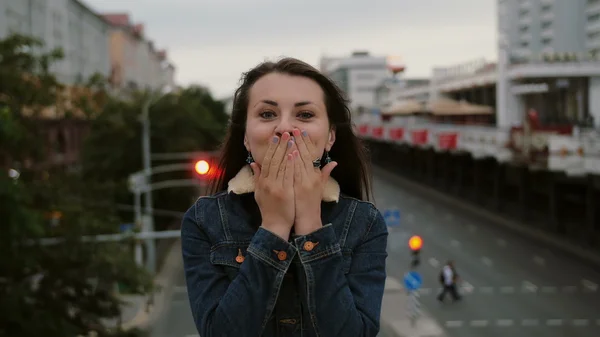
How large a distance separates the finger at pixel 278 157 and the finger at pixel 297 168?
0.04 metres

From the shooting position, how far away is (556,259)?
36.6 metres

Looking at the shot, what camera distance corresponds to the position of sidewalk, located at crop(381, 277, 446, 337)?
24.2m

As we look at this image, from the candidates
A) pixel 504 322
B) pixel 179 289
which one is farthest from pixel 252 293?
pixel 179 289

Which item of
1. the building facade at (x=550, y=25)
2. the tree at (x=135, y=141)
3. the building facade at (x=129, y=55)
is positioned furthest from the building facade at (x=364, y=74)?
the tree at (x=135, y=141)

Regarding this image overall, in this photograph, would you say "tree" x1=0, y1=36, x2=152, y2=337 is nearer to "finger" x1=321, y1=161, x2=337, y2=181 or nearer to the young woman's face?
the young woman's face

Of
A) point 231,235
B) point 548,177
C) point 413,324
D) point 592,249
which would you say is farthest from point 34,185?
point 548,177

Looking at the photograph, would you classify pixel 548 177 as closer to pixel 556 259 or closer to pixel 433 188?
pixel 556 259

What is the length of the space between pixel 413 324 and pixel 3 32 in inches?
941

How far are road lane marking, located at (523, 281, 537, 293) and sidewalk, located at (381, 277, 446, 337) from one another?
4824mm

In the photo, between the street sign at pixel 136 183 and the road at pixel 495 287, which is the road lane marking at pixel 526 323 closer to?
the road at pixel 495 287

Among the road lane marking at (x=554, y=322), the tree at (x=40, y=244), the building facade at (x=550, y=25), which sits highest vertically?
the building facade at (x=550, y=25)

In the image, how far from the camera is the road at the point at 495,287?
82.1 feet

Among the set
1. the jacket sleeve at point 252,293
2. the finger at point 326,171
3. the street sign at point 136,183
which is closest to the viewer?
the jacket sleeve at point 252,293

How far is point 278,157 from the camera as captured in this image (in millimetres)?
2391
